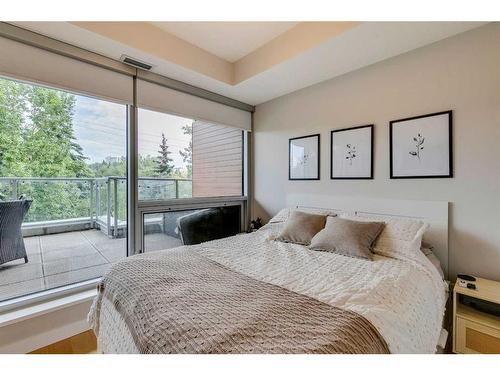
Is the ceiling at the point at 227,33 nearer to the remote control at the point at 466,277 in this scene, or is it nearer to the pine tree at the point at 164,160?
the pine tree at the point at 164,160

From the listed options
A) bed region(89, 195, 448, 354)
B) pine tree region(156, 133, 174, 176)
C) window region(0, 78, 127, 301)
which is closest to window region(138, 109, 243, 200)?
pine tree region(156, 133, 174, 176)

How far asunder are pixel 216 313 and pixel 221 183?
2541 mm

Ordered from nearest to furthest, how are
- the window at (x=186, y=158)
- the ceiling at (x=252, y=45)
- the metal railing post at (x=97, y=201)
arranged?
the ceiling at (x=252, y=45), the metal railing post at (x=97, y=201), the window at (x=186, y=158)

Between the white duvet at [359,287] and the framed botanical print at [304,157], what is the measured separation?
3.97 ft

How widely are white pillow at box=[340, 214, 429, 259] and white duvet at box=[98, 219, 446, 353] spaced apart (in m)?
0.06

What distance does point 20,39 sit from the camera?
1.81 meters

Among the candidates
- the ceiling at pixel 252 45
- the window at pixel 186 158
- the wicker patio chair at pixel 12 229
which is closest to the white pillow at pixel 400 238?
the ceiling at pixel 252 45

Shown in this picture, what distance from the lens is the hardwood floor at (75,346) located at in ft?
6.16

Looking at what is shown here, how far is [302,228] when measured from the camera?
226 cm

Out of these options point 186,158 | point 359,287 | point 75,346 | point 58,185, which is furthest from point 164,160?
point 359,287

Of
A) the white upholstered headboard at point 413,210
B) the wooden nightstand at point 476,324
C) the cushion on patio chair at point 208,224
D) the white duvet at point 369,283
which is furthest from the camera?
the cushion on patio chair at point 208,224
